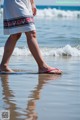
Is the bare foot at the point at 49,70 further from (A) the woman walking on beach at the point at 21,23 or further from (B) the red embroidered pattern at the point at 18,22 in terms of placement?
(B) the red embroidered pattern at the point at 18,22

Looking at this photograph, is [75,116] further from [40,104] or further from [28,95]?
[28,95]

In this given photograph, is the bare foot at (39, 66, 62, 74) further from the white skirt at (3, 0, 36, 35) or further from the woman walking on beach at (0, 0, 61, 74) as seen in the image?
the white skirt at (3, 0, 36, 35)

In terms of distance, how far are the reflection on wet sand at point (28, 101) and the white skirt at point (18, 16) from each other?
62 centimetres

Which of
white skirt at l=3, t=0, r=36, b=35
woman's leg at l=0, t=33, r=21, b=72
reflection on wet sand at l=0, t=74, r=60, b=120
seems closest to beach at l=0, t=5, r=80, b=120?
reflection on wet sand at l=0, t=74, r=60, b=120

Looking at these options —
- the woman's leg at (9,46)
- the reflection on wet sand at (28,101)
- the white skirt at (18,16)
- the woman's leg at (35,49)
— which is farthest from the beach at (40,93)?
the white skirt at (18,16)

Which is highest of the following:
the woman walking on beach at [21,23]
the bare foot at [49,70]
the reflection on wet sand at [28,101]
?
the woman walking on beach at [21,23]

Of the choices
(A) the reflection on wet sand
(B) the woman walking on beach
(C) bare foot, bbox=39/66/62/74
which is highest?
(B) the woman walking on beach

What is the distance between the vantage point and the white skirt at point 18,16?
619cm

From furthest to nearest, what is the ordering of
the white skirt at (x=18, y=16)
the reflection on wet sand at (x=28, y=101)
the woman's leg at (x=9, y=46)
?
the woman's leg at (x=9, y=46) → the white skirt at (x=18, y=16) → the reflection on wet sand at (x=28, y=101)

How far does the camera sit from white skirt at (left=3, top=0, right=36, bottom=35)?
6191 millimetres

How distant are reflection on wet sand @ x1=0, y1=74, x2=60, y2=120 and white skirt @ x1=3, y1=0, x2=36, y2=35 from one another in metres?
0.62

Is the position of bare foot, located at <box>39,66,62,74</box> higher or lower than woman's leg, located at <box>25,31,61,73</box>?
lower


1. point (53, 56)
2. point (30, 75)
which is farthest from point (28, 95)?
point (53, 56)

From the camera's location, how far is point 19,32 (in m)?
6.22
